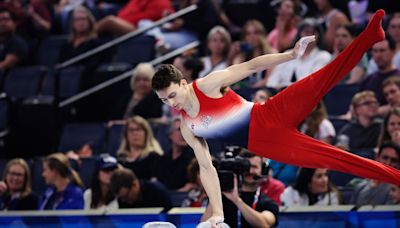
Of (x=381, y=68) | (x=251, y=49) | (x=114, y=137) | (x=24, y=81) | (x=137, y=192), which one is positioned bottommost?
(x=137, y=192)

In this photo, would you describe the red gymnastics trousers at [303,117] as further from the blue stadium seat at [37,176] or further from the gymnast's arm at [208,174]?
the blue stadium seat at [37,176]

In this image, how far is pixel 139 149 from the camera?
10180 mm

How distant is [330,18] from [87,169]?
2.93 m

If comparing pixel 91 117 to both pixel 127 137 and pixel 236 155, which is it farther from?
pixel 236 155

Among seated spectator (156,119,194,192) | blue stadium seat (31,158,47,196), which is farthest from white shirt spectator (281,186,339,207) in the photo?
blue stadium seat (31,158,47,196)

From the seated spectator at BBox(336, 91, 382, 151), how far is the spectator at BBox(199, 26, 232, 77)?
74.6 inches

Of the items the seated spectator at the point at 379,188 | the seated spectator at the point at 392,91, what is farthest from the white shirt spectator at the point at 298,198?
the seated spectator at the point at 392,91

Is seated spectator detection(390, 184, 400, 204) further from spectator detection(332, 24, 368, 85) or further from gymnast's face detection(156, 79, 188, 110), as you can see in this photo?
spectator detection(332, 24, 368, 85)

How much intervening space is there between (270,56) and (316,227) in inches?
63.2

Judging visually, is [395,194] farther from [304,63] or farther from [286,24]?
[286,24]

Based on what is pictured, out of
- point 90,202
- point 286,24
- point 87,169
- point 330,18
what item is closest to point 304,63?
point 330,18

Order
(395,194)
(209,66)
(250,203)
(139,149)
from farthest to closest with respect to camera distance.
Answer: (209,66) < (139,149) < (395,194) < (250,203)

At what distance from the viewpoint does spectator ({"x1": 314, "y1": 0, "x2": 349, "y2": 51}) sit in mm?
11219

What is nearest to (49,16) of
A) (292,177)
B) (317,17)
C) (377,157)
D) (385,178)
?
(317,17)
